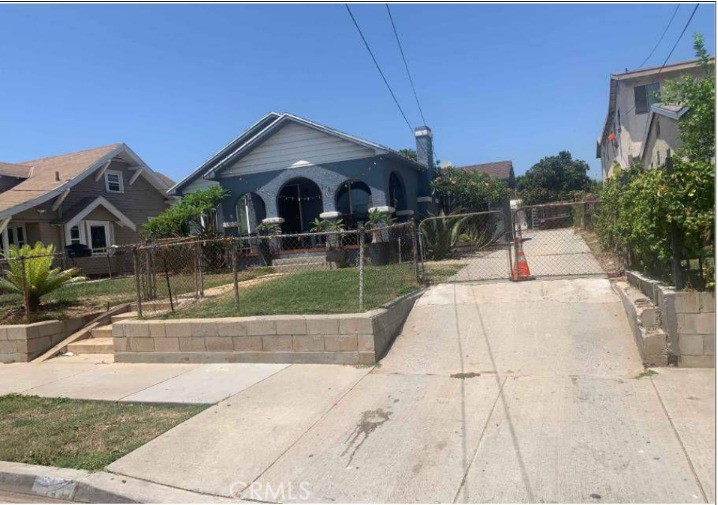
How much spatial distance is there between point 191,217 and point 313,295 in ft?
28.3

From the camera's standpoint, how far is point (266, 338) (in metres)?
7.25

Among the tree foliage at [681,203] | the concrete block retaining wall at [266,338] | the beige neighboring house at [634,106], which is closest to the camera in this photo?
the tree foliage at [681,203]

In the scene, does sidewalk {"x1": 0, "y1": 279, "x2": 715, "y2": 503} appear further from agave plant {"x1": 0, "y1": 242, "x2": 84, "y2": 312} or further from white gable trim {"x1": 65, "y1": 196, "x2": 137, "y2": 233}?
white gable trim {"x1": 65, "y1": 196, "x2": 137, "y2": 233}

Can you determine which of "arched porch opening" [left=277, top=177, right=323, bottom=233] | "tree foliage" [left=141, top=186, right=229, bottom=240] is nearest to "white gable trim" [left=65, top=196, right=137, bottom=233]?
"tree foliage" [left=141, top=186, right=229, bottom=240]

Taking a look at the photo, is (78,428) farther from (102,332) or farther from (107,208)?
(107,208)

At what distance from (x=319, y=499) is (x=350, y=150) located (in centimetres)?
1266

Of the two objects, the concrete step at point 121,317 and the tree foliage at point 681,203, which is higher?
the tree foliage at point 681,203

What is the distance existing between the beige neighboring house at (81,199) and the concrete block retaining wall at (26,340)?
9030 mm

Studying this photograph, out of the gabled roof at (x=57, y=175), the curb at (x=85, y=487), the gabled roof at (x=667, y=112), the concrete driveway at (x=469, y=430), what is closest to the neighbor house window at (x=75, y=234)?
the gabled roof at (x=57, y=175)

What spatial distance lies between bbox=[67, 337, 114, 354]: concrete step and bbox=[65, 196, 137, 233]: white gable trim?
13.4 meters

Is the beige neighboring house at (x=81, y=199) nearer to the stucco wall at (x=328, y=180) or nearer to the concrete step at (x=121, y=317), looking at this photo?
the stucco wall at (x=328, y=180)

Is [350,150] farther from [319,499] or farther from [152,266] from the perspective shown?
[319,499]

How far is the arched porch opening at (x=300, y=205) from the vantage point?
18.2m

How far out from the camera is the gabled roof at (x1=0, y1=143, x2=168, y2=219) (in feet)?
62.7
